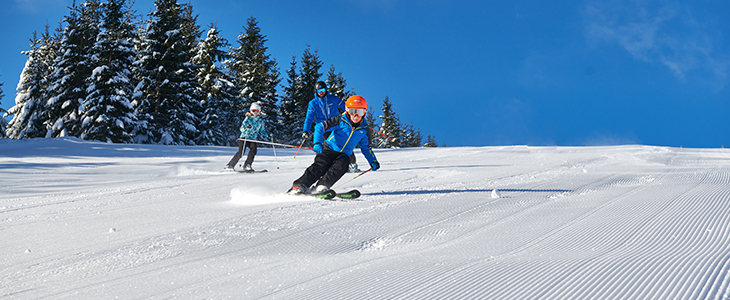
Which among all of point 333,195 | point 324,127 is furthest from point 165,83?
point 333,195

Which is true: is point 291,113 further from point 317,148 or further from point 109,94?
point 317,148

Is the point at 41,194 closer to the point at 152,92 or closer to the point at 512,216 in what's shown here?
the point at 512,216

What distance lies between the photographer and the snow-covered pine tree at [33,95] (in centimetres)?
2966

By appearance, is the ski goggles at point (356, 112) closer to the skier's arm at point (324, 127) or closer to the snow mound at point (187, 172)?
the skier's arm at point (324, 127)

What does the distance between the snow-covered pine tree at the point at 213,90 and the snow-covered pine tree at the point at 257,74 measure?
2514 millimetres

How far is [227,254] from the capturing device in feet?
7.94

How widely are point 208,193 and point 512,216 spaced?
12.8 feet

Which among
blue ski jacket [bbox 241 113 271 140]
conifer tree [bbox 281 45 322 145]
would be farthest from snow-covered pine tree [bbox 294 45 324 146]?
blue ski jacket [bbox 241 113 271 140]

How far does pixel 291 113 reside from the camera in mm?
44031

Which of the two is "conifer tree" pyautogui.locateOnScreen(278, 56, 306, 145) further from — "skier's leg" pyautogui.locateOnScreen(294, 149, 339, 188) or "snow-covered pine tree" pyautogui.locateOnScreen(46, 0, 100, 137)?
"skier's leg" pyautogui.locateOnScreen(294, 149, 339, 188)

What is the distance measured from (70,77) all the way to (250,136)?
2497cm

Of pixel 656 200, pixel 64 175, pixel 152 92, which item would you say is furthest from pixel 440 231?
pixel 152 92

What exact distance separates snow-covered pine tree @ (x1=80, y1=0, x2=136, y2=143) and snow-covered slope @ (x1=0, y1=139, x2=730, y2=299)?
2262 cm

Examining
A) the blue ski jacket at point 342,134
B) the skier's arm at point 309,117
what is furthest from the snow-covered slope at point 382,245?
the skier's arm at point 309,117
